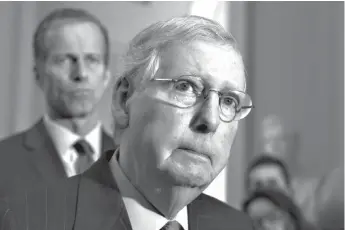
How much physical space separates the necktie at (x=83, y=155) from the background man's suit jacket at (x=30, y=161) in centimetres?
5

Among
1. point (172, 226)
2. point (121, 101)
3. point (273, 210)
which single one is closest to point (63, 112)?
point (121, 101)

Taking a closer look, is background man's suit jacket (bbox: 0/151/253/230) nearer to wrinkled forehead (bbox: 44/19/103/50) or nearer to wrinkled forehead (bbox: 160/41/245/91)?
wrinkled forehead (bbox: 160/41/245/91)

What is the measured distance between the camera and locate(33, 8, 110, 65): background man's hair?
1950 millimetres

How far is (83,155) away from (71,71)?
29 cm

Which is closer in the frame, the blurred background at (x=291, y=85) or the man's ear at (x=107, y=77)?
the man's ear at (x=107, y=77)

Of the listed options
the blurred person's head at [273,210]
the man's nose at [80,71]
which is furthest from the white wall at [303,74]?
the man's nose at [80,71]

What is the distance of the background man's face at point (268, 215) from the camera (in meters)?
→ 2.09

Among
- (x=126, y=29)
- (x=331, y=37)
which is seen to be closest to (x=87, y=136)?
(x=126, y=29)

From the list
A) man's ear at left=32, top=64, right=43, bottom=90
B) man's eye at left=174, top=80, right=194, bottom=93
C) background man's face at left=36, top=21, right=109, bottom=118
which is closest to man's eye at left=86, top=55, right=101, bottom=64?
background man's face at left=36, top=21, right=109, bottom=118

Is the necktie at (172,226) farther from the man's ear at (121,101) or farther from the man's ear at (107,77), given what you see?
the man's ear at (107,77)

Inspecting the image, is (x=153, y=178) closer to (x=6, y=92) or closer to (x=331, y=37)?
(x=6, y=92)

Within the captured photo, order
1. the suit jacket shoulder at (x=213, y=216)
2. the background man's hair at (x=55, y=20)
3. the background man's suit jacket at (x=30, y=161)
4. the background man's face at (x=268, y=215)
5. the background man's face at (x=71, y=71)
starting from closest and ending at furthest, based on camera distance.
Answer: the suit jacket shoulder at (x=213, y=216)
the background man's suit jacket at (x=30, y=161)
the background man's face at (x=71, y=71)
the background man's hair at (x=55, y=20)
the background man's face at (x=268, y=215)

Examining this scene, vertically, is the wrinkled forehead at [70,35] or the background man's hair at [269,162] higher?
the wrinkled forehead at [70,35]

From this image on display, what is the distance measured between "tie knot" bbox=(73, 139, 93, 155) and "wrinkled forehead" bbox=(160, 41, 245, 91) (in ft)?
2.59
